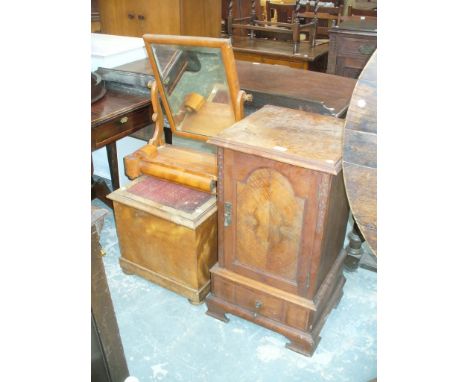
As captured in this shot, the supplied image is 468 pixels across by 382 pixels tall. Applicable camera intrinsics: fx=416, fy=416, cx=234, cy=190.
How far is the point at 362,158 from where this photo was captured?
1125 millimetres

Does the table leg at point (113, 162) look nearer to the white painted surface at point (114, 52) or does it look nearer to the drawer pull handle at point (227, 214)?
the white painted surface at point (114, 52)

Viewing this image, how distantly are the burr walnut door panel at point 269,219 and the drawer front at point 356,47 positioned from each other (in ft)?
6.66

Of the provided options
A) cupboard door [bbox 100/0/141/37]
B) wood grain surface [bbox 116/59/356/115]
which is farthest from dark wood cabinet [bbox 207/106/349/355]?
cupboard door [bbox 100/0/141/37]

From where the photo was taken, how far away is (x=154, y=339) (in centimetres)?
201

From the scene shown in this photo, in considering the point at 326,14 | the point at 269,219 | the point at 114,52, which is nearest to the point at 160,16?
A: the point at 114,52

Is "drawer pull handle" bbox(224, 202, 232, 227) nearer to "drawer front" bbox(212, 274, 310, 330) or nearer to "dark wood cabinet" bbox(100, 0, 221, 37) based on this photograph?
"drawer front" bbox(212, 274, 310, 330)

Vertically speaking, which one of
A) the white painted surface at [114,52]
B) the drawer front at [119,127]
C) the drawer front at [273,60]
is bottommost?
the drawer front at [119,127]

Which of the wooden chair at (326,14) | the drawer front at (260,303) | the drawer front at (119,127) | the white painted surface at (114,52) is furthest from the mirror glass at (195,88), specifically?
the wooden chair at (326,14)

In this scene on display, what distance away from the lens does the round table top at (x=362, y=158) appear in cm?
107

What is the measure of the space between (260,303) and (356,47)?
2290 millimetres

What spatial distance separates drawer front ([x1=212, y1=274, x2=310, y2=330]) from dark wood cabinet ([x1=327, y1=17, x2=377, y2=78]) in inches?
84.6
